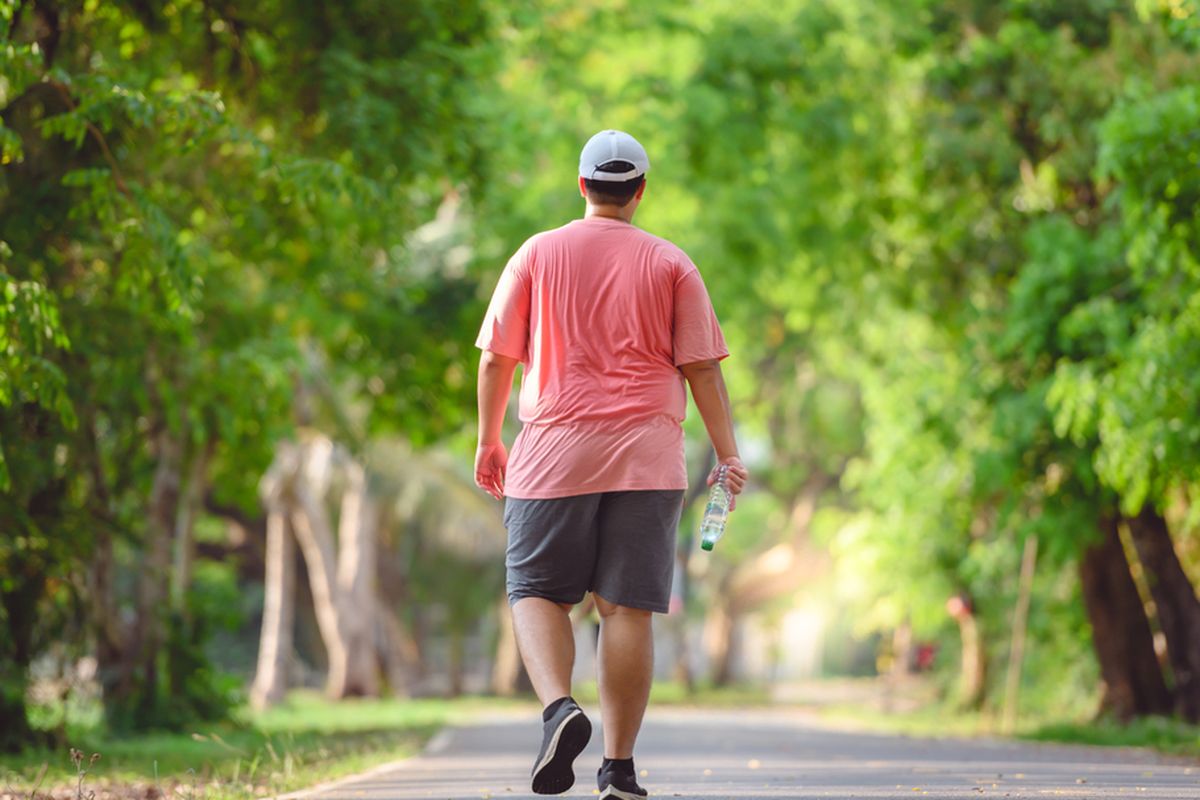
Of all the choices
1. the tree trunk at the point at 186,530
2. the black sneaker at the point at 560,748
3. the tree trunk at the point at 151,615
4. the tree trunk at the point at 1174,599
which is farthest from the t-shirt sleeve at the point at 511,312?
the tree trunk at the point at 1174,599

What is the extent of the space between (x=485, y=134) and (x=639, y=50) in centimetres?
714

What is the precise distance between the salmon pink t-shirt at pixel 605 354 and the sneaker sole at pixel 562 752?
75cm

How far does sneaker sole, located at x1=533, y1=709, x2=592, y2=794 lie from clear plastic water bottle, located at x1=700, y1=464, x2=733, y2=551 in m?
0.67

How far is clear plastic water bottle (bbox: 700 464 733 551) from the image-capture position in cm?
575

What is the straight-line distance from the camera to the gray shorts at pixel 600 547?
19.0ft

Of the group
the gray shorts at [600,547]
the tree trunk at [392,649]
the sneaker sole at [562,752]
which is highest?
the gray shorts at [600,547]

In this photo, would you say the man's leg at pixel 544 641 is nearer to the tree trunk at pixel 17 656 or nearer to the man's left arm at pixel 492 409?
the man's left arm at pixel 492 409

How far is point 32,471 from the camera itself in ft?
38.0

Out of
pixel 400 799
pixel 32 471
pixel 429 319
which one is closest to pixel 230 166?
pixel 32 471

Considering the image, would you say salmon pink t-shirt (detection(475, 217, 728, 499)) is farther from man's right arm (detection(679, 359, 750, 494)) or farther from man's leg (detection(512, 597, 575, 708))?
man's leg (detection(512, 597, 575, 708))

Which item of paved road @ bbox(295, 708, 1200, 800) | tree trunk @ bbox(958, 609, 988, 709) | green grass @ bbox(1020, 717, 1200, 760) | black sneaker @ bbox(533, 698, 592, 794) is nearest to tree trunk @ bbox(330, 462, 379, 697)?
tree trunk @ bbox(958, 609, 988, 709)

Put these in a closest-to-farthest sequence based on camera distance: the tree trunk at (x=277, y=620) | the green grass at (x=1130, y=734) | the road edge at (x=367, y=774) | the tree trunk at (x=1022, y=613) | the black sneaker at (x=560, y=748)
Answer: the black sneaker at (x=560, y=748) < the road edge at (x=367, y=774) < the green grass at (x=1130, y=734) < the tree trunk at (x=1022, y=613) < the tree trunk at (x=277, y=620)

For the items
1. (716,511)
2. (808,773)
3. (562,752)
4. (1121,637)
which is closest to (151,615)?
(808,773)

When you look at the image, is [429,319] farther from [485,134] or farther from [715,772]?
[715,772]
